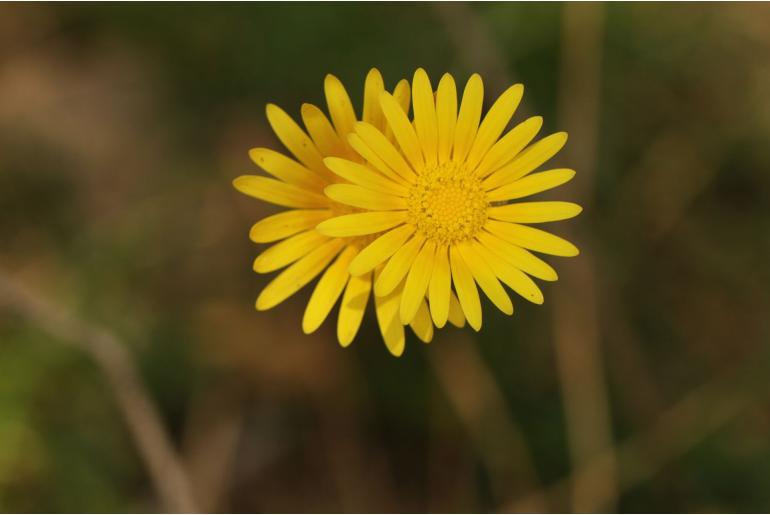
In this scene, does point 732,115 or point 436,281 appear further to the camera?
point 732,115

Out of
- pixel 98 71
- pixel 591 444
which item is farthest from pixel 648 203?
pixel 98 71

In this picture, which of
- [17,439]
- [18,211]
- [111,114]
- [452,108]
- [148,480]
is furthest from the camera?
[111,114]

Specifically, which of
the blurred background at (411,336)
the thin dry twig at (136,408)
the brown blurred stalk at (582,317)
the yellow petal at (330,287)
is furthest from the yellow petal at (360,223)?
the brown blurred stalk at (582,317)

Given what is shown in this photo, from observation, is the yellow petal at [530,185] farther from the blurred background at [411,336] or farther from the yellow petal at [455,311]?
the blurred background at [411,336]

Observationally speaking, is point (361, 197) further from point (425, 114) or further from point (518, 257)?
point (518, 257)

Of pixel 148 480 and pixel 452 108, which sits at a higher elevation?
pixel 452 108

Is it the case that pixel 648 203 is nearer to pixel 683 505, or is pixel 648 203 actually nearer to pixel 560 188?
pixel 560 188

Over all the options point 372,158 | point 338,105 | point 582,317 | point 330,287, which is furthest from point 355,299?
point 582,317

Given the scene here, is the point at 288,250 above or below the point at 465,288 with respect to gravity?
above
